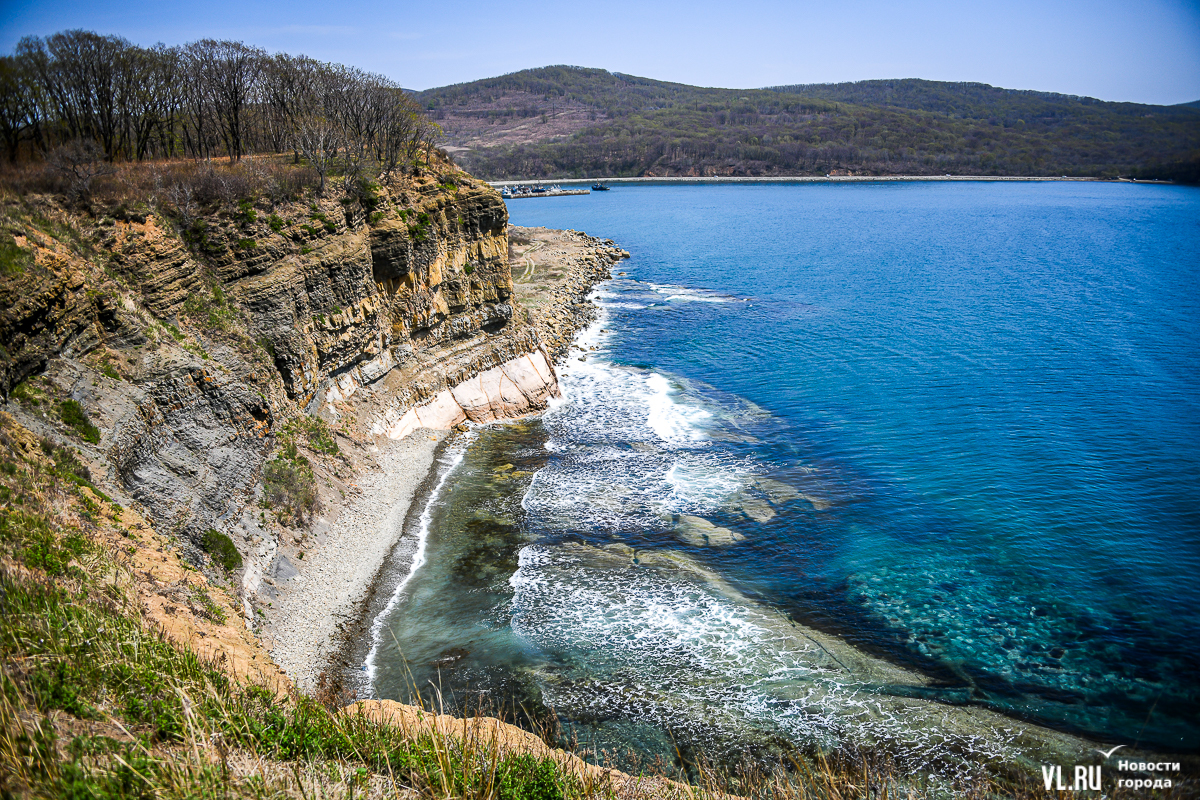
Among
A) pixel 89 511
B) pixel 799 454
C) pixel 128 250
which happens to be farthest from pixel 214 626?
pixel 799 454

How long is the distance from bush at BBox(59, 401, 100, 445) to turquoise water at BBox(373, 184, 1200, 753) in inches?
Result: 459

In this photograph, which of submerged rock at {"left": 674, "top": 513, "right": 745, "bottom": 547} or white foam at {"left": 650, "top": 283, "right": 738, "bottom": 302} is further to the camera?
white foam at {"left": 650, "top": 283, "right": 738, "bottom": 302}

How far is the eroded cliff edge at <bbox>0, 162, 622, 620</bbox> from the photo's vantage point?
820 inches

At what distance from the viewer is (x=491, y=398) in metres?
42.1

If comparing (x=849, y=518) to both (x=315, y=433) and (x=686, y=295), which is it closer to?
(x=315, y=433)

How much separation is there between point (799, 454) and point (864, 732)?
62.5 ft

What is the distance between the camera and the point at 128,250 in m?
25.0

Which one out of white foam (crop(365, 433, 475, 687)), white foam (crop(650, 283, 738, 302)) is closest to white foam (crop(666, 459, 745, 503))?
white foam (crop(365, 433, 475, 687))

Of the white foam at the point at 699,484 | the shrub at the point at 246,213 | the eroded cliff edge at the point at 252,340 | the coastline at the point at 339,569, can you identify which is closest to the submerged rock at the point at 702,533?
the white foam at the point at 699,484

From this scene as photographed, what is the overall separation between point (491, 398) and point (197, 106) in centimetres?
2643

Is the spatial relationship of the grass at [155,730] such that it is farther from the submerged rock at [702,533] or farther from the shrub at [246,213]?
the shrub at [246,213]

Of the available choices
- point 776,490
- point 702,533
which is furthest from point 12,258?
point 776,490

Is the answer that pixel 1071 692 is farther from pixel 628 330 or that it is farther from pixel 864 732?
pixel 628 330

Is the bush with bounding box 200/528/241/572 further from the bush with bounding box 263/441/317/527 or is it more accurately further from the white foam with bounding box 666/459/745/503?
the white foam with bounding box 666/459/745/503
